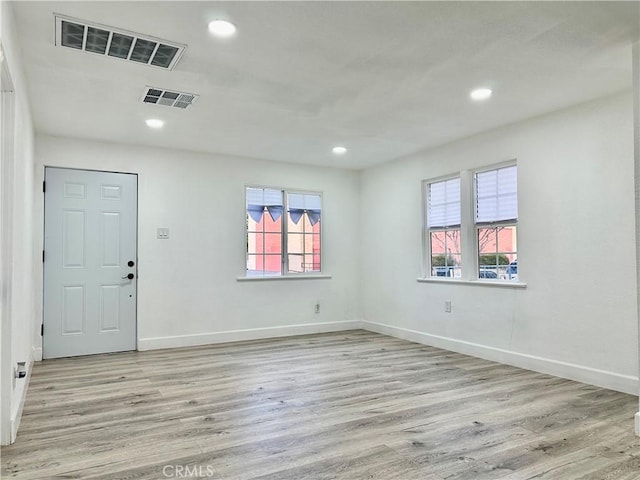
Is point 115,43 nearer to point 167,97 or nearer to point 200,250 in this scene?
point 167,97

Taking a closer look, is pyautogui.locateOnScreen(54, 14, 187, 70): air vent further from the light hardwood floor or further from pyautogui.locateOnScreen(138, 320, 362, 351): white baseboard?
pyautogui.locateOnScreen(138, 320, 362, 351): white baseboard

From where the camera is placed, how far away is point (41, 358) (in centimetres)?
485

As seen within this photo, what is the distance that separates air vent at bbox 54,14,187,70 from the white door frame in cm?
47

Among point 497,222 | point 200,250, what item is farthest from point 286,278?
point 497,222

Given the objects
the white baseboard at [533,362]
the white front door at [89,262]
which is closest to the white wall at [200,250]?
the white front door at [89,262]

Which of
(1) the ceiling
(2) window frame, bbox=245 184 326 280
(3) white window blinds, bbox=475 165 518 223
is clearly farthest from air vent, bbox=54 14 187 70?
(3) white window blinds, bbox=475 165 518 223

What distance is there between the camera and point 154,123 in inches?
180

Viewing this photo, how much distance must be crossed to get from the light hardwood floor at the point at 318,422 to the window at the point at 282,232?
1824 mm

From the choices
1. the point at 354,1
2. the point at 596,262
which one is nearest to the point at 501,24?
the point at 354,1

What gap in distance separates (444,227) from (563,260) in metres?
1.62

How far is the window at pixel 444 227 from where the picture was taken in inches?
211

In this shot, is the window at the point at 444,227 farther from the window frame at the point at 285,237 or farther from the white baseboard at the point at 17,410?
the white baseboard at the point at 17,410

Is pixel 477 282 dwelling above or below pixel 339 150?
below

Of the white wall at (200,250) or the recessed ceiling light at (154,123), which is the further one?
the white wall at (200,250)
